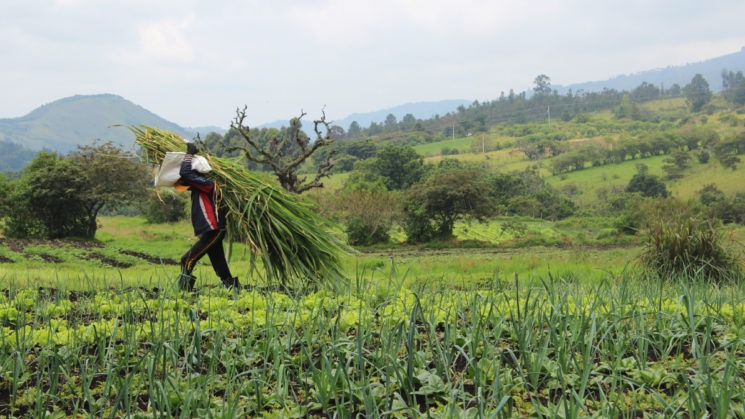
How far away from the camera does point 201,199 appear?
6562mm

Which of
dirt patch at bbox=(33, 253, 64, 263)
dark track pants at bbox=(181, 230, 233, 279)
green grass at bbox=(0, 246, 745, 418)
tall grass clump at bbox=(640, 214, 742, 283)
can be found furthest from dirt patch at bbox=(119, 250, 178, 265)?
green grass at bbox=(0, 246, 745, 418)

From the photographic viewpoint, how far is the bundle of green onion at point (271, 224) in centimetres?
662

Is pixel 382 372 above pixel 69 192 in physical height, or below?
Answer: above

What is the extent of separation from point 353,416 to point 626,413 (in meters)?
1.27

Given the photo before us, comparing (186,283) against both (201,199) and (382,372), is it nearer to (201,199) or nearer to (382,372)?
(201,199)

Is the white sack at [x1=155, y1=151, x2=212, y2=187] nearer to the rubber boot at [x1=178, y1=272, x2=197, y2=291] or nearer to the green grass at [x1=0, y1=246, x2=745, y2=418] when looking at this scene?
the rubber boot at [x1=178, y1=272, x2=197, y2=291]

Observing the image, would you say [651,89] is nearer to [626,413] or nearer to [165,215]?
[165,215]

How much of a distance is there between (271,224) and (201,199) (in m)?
0.84

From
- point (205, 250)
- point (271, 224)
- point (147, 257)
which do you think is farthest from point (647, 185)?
point (205, 250)

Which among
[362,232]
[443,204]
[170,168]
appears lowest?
[362,232]

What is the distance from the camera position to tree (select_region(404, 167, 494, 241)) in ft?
127

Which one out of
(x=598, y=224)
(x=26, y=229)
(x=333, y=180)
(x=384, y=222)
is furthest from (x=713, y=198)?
(x=26, y=229)

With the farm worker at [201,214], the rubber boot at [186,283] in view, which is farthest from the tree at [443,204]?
the rubber boot at [186,283]

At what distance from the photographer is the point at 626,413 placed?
2.68m
